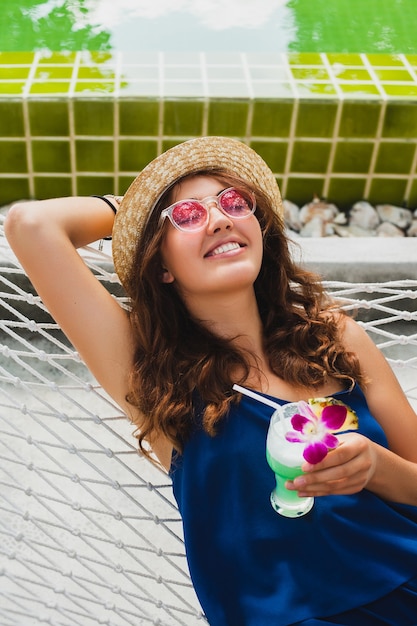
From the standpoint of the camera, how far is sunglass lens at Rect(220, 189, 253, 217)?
1480mm

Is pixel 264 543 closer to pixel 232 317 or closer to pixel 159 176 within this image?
pixel 232 317

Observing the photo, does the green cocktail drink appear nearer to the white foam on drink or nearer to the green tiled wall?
the white foam on drink

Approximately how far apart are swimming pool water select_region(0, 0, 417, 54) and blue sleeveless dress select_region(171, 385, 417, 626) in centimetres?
247

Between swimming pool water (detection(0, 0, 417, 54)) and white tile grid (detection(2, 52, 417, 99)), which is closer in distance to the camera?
white tile grid (detection(2, 52, 417, 99))

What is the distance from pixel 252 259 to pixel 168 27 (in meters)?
2.57

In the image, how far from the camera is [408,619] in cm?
143

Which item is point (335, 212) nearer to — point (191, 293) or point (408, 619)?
point (191, 293)

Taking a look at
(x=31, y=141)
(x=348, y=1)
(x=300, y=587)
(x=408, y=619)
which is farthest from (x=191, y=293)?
(x=348, y=1)

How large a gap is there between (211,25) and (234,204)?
2.54 meters

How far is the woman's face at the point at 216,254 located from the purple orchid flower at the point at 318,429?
0.35 m

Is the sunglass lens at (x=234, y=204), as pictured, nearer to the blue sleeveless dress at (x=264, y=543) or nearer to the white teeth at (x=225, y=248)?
the white teeth at (x=225, y=248)

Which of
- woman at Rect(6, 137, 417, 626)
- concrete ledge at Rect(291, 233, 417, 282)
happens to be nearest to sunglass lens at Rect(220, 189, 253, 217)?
woman at Rect(6, 137, 417, 626)

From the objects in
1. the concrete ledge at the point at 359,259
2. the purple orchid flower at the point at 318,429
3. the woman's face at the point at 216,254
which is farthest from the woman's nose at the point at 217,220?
the concrete ledge at the point at 359,259

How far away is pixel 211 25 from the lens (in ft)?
12.4
